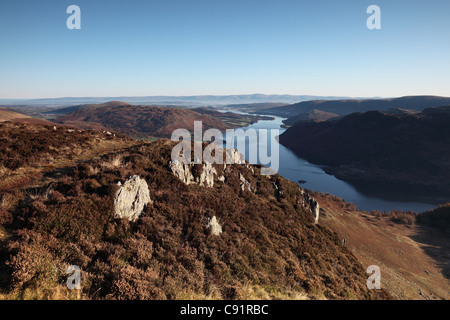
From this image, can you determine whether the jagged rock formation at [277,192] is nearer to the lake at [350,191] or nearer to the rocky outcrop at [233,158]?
the rocky outcrop at [233,158]

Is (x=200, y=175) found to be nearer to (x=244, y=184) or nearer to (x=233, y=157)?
(x=244, y=184)

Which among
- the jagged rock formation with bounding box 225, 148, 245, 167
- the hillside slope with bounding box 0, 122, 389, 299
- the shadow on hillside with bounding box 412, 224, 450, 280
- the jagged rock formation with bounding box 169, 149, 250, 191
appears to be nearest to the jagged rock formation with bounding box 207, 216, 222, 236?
the hillside slope with bounding box 0, 122, 389, 299

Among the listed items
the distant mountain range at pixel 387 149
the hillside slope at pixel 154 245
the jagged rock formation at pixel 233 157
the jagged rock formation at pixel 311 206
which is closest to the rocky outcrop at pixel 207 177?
the hillside slope at pixel 154 245

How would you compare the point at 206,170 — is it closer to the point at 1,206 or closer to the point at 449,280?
the point at 1,206

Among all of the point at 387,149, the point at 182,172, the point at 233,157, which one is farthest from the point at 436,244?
the point at 387,149

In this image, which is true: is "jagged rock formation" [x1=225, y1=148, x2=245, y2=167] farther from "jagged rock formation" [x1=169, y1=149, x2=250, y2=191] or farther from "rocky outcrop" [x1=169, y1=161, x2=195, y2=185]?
"rocky outcrop" [x1=169, y1=161, x2=195, y2=185]

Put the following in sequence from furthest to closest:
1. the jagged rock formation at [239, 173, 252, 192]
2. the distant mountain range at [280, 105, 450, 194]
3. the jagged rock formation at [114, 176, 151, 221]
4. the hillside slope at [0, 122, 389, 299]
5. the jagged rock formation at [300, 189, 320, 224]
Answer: the distant mountain range at [280, 105, 450, 194] < the jagged rock formation at [300, 189, 320, 224] < the jagged rock formation at [239, 173, 252, 192] < the jagged rock formation at [114, 176, 151, 221] < the hillside slope at [0, 122, 389, 299]
